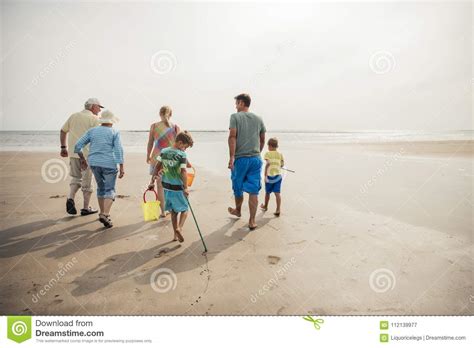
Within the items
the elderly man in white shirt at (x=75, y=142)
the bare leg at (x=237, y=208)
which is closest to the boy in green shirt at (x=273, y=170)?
the bare leg at (x=237, y=208)

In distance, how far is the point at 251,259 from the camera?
3.27m

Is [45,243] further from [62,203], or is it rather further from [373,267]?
[373,267]

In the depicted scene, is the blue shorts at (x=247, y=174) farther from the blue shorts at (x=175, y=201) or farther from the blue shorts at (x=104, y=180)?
the blue shorts at (x=104, y=180)

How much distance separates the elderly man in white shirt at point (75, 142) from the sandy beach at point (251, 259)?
290 millimetres

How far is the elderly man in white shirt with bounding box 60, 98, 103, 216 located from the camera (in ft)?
15.5

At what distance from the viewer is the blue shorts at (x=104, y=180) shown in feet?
13.8

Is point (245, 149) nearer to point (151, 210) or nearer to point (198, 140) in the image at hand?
point (151, 210)

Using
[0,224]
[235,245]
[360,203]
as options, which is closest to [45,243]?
[0,224]

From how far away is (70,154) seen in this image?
4840mm

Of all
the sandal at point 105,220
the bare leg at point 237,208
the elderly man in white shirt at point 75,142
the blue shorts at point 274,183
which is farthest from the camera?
the blue shorts at point 274,183

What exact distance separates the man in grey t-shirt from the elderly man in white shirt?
2.41 metres

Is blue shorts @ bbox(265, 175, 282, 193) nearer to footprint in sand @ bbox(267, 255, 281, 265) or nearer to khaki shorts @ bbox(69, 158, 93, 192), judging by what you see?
footprint in sand @ bbox(267, 255, 281, 265)

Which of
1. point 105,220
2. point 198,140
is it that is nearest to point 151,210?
point 105,220

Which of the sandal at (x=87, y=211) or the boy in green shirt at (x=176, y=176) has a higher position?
the boy in green shirt at (x=176, y=176)
